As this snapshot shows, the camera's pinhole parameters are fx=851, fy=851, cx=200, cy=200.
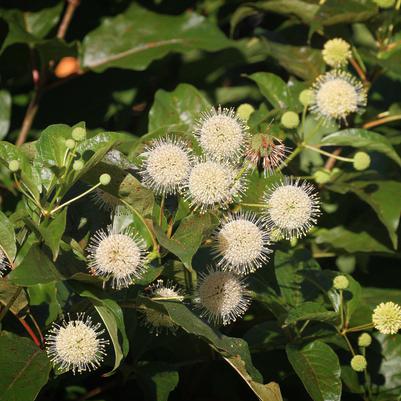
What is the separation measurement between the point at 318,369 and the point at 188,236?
53cm

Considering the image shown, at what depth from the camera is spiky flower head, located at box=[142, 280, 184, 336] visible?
191 centimetres

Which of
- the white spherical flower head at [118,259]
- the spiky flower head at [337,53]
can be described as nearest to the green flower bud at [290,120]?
the spiky flower head at [337,53]

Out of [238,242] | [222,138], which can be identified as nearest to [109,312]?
[238,242]

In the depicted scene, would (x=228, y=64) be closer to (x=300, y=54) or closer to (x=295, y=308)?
(x=300, y=54)

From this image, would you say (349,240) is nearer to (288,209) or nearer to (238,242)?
(288,209)

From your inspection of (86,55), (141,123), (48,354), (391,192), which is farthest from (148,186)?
(86,55)

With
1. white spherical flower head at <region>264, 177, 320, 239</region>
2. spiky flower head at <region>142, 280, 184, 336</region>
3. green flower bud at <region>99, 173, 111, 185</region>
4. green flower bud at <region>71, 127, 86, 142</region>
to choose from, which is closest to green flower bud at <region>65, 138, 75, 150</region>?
green flower bud at <region>71, 127, 86, 142</region>

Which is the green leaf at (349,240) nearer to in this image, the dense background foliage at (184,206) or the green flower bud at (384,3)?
the dense background foliage at (184,206)

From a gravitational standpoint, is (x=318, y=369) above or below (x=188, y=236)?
below

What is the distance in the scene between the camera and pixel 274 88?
8.69 ft

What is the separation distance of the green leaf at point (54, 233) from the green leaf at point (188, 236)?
8.2 inches

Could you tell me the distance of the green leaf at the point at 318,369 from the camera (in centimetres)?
202

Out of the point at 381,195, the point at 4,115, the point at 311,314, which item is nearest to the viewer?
the point at 311,314

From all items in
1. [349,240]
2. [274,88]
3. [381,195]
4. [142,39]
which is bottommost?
[349,240]
